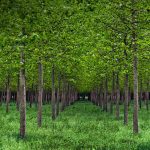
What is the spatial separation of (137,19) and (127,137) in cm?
671

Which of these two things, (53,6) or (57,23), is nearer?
(53,6)

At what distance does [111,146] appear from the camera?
16.3 metres

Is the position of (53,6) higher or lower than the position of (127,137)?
higher

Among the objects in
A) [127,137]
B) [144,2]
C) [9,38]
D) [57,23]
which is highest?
[144,2]

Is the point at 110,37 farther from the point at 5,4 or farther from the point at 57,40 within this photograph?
the point at 5,4

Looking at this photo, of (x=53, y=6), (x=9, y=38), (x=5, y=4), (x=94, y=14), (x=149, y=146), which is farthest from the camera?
(x=94, y=14)

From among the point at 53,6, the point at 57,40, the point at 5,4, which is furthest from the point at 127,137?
the point at 5,4

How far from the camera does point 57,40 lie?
59.4 feet

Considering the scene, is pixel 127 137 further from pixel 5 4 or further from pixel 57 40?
pixel 5 4

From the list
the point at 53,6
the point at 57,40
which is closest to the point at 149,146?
the point at 57,40

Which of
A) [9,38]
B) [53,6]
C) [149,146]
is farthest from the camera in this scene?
[53,6]

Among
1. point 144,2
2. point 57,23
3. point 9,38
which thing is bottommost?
point 9,38

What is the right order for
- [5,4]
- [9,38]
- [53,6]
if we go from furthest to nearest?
[53,6] < [9,38] < [5,4]

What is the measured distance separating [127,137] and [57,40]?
21.6 feet
